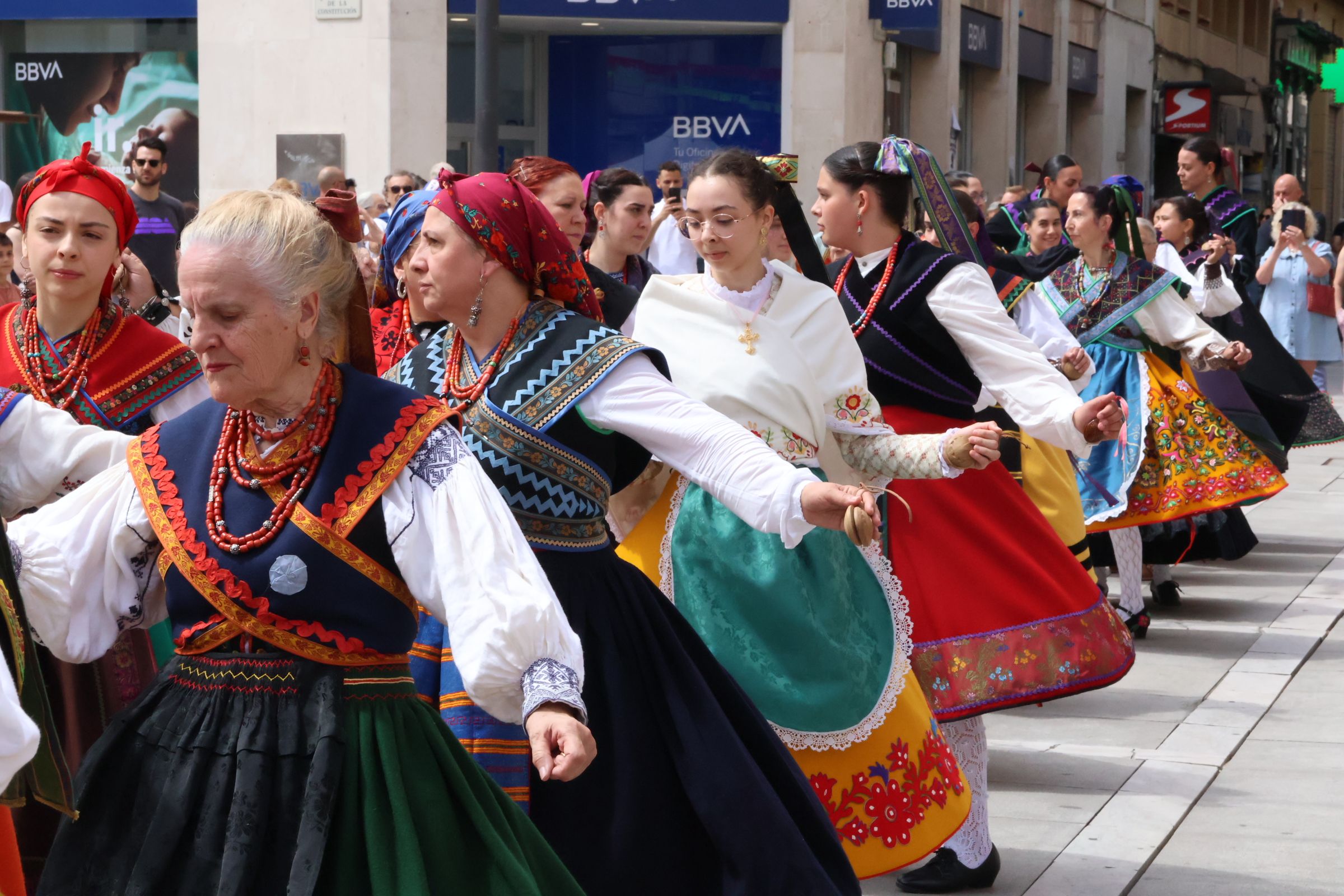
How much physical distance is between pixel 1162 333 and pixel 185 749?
6486mm

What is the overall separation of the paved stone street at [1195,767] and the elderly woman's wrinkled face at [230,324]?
270 centimetres

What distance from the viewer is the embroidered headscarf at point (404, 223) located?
371cm

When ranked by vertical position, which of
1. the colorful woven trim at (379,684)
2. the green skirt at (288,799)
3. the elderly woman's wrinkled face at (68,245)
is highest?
the elderly woman's wrinkled face at (68,245)

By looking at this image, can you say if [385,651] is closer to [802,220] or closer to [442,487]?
[442,487]

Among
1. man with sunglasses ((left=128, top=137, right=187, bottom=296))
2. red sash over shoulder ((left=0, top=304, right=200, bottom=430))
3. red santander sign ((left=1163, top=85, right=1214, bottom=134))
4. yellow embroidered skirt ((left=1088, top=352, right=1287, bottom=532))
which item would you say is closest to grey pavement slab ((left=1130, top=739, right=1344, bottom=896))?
yellow embroidered skirt ((left=1088, top=352, right=1287, bottom=532))

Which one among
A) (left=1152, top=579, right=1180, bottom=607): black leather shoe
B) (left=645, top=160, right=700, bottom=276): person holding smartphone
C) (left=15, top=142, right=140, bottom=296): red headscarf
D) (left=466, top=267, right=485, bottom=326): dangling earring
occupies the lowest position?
(left=1152, top=579, right=1180, bottom=607): black leather shoe

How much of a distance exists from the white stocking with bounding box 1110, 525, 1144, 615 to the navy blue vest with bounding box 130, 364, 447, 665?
19.6ft

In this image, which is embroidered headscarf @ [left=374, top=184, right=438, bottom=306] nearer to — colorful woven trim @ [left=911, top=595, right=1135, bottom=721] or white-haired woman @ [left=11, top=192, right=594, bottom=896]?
white-haired woman @ [left=11, top=192, right=594, bottom=896]

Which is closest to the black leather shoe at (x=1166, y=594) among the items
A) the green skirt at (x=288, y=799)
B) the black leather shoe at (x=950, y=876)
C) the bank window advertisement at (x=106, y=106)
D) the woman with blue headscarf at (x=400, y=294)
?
the black leather shoe at (x=950, y=876)

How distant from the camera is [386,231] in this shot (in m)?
3.90

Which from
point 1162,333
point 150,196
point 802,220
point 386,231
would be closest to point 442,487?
point 386,231

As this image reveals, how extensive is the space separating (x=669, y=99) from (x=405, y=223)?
1491 cm

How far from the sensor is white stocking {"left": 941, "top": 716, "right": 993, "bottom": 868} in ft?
15.7

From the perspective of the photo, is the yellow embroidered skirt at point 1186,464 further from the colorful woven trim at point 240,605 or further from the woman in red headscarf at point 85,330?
the colorful woven trim at point 240,605
